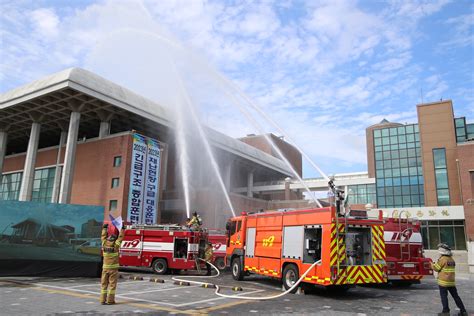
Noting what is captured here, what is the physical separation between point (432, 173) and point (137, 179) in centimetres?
3486

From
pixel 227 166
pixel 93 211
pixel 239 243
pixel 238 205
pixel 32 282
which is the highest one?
pixel 227 166

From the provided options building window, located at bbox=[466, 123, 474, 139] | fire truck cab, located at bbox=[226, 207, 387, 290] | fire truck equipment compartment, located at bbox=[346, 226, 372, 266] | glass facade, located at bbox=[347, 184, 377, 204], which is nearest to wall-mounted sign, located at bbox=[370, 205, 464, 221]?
building window, located at bbox=[466, 123, 474, 139]

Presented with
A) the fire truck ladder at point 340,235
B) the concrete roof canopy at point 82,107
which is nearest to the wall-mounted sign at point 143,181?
the concrete roof canopy at point 82,107

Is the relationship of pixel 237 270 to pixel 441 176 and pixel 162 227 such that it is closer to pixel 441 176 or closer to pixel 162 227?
pixel 162 227

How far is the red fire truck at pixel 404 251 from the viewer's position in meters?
13.8

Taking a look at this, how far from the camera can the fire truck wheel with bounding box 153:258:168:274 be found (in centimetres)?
1873

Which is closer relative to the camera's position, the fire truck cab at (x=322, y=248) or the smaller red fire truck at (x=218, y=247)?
the fire truck cab at (x=322, y=248)

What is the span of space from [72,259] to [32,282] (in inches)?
80.6

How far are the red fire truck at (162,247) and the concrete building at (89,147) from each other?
1861 centimetres

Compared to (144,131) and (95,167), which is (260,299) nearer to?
(95,167)

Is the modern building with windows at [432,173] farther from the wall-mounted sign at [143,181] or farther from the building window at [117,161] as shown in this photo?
the building window at [117,161]

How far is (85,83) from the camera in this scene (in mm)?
36062

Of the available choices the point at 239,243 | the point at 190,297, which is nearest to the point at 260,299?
the point at 190,297

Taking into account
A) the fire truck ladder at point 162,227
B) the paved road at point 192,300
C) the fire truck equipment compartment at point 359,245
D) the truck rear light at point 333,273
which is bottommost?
the paved road at point 192,300
